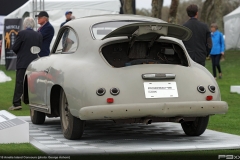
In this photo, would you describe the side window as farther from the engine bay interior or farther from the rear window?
the engine bay interior

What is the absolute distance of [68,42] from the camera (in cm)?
988

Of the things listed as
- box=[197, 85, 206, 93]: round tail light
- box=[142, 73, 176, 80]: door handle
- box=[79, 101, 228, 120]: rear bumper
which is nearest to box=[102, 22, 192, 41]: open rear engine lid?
box=[142, 73, 176, 80]: door handle

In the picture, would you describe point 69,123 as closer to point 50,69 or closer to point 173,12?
point 50,69

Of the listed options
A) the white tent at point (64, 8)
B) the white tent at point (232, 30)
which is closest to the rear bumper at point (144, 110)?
the white tent at point (64, 8)

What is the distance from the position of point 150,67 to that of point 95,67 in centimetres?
66

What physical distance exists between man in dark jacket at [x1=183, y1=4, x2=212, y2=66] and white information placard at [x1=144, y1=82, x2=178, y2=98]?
12.2 ft

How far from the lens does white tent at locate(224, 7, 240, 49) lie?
4366 cm

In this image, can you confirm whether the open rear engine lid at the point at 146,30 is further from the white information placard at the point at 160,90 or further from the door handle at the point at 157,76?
the white information placard at the point at 160,90

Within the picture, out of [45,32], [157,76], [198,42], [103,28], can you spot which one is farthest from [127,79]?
[45,32]

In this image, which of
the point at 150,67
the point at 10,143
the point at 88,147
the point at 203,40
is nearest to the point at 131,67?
the point at 150,67

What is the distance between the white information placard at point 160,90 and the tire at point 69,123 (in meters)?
0.98

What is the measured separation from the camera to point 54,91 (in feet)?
31.8

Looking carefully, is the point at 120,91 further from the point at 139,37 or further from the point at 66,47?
the point at 66,47

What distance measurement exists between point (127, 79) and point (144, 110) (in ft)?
1.43
